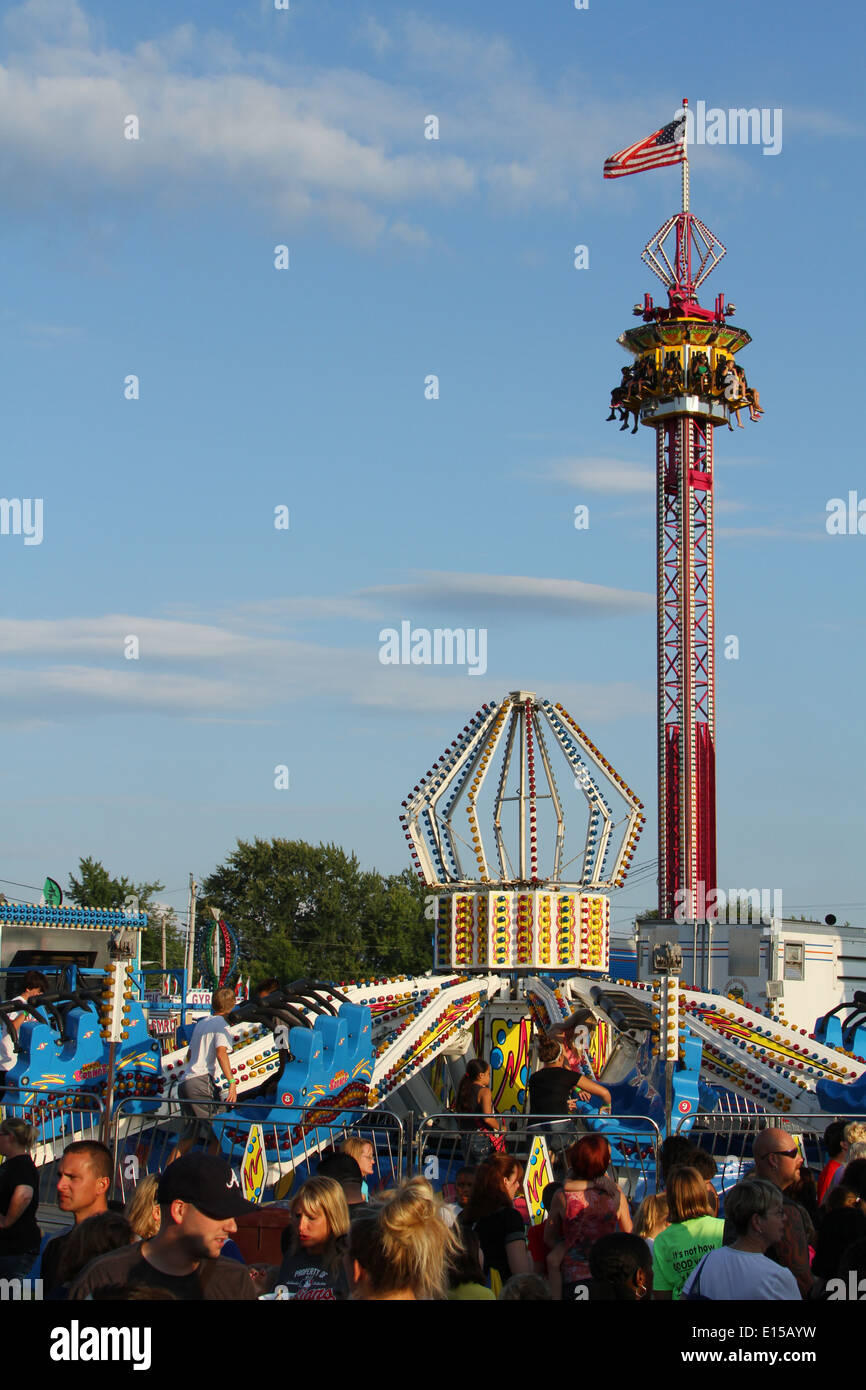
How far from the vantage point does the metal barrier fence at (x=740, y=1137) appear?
1209 cm

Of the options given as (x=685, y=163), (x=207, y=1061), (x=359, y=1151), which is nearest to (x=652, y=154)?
(x=685, y=163)

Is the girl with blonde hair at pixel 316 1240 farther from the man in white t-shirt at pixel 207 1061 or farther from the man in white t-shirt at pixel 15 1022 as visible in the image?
the man in white t-shirt at pixel 15 1022

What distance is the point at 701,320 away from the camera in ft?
155

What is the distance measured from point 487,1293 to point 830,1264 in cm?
155

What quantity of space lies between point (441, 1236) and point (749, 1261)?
127cm

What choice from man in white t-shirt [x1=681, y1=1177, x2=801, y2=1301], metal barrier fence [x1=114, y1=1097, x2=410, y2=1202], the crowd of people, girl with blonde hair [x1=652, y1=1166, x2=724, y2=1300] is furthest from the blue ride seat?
man in white t-shirt [x1=681, y1=1177, x2=801, y2=1301]

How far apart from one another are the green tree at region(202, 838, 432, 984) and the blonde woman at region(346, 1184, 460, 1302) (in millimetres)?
65487

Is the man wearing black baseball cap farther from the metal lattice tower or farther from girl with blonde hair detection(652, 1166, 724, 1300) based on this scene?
the metal lattice tower

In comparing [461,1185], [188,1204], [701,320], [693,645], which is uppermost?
[701,320]

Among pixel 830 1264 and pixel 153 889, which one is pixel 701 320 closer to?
pixel 153 889

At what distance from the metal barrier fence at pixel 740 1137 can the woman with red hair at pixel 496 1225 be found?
5061 mm
